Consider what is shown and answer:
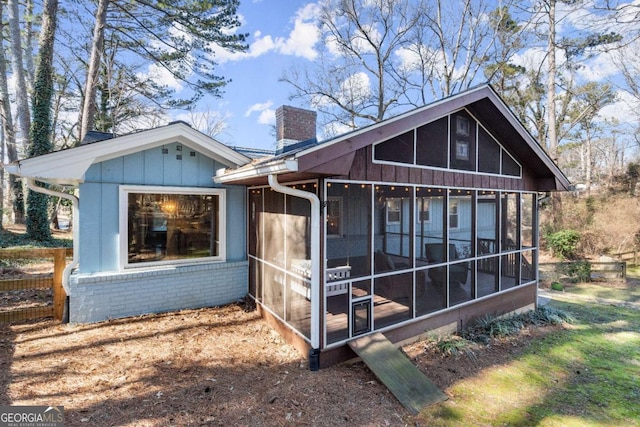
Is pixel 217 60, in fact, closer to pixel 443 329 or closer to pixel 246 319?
pixel 246 319

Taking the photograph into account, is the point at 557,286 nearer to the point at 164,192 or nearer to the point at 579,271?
the point at 579,271

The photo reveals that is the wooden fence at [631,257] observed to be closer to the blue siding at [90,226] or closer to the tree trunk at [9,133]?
the blue siding at [90,226]

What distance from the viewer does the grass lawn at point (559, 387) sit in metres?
3.64

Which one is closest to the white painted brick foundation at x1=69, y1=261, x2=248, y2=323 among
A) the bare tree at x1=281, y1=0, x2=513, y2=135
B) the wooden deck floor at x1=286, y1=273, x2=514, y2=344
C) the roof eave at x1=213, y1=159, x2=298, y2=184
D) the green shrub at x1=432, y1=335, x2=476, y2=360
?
→ the roof eave at x1=213, y1=159, x2=298, y2=184

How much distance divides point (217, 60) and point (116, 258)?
10005mm

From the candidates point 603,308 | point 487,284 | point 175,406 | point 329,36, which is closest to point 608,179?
point 603,308

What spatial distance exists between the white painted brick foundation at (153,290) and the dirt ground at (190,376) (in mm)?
247

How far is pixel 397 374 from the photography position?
4.00m

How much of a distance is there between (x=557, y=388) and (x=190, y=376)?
16.5ft

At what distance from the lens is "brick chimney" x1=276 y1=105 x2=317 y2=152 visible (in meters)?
7.54

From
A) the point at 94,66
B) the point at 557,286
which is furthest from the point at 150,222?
the point at 557,286

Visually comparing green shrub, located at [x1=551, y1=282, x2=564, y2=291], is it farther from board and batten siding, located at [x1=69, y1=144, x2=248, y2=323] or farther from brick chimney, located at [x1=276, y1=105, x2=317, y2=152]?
board and batten siding, located at [x1=69, y1=144, x2=248, y2=323]

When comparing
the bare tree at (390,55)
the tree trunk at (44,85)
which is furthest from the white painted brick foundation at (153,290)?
the bare tree at (390,55)

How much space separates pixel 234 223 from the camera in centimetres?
639
